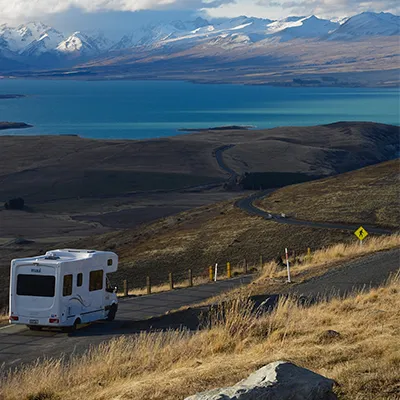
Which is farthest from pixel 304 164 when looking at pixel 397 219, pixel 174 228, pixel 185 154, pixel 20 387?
pixel 20 387

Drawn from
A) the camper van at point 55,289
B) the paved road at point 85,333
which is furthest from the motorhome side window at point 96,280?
the paved road at point 85,333

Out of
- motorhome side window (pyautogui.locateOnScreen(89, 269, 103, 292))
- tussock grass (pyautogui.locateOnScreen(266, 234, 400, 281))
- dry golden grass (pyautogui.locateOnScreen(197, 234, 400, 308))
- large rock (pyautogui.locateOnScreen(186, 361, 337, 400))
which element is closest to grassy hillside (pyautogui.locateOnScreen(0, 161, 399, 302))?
tussock grass (pyautogui.locateOnScreen(266, 234, 400, 281))

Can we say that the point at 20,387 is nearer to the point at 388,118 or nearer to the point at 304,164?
the point at 304,164

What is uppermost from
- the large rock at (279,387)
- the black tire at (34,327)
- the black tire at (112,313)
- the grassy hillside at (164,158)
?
the large rock at (279,387)

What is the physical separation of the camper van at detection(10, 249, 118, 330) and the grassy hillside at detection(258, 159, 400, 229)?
908 inches

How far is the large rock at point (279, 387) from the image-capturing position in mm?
6051

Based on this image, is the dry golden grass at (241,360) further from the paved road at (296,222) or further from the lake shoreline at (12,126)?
the lake shoreline at (12,126)

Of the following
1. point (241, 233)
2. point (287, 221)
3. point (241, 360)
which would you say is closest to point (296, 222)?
point (287, 221)

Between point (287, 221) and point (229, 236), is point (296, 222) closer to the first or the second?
point (287, 221)

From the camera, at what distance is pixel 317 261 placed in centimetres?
2472

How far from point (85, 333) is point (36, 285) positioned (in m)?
1.34

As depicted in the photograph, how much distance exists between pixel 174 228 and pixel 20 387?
38.1 meters

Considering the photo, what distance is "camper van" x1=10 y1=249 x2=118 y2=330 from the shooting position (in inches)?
620

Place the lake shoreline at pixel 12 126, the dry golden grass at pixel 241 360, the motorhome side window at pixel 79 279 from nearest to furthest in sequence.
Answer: the dry golden grass at pixel 241 360 < the motorhome side window at pixel 79 279 < the lake shoreline at pixel 12 126
